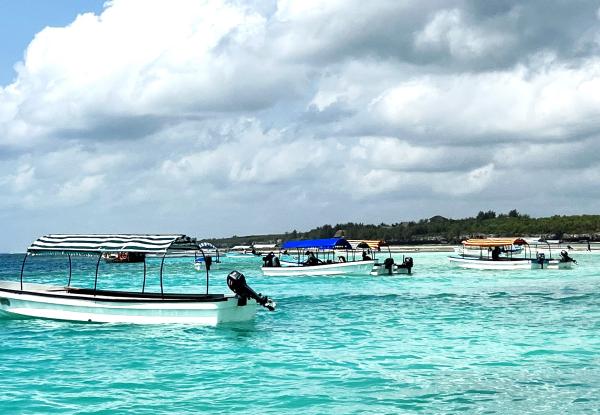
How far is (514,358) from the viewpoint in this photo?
18.8 metres

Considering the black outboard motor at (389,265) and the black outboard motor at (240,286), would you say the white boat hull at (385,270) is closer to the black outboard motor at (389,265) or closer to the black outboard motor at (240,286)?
the black outboard motor at (389,265)

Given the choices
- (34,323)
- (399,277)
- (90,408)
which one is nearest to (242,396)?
(90,408)

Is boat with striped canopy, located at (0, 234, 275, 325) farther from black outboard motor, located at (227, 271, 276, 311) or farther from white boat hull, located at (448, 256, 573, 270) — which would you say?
white boat hull, located at (448, 256, 573, 270)

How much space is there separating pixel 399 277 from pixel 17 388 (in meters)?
46.0

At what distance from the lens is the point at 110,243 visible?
2711 centimetres

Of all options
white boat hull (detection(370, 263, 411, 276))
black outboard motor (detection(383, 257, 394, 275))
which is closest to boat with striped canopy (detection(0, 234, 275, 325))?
white boat hull (detection(370, 263, 411, 276))

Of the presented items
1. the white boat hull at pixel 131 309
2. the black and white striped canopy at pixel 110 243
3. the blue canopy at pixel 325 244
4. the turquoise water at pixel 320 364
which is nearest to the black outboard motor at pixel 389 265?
the blue canopy at pixel 325 244

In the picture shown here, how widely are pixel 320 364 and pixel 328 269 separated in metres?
41.0

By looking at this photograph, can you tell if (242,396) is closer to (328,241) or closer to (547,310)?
(547,310)

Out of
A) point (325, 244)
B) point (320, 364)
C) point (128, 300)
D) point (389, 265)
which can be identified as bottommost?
point (320, 364)

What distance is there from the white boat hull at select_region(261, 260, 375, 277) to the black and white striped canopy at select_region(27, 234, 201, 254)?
3085cm

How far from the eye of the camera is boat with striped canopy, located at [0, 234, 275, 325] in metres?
24.7

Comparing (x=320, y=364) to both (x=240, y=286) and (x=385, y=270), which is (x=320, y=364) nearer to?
(x=240, y=286)

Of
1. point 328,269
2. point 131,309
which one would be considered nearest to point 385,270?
point 328,269
